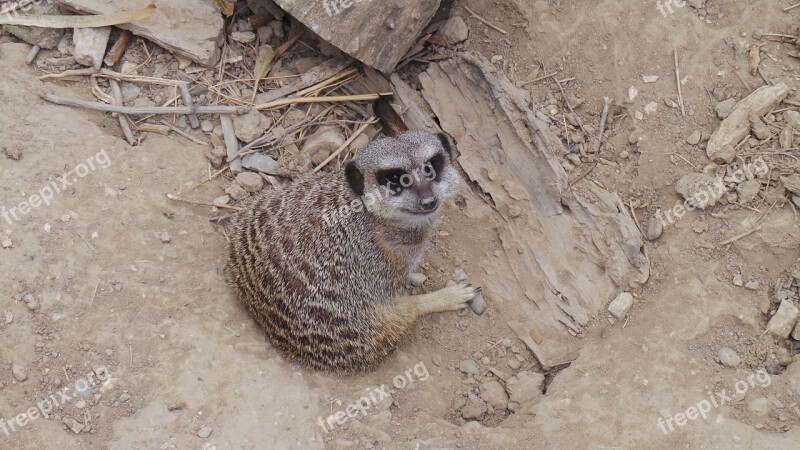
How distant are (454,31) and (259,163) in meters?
1.53

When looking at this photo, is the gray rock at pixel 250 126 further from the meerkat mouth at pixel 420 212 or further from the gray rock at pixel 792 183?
the gray rock at pixel 792 183

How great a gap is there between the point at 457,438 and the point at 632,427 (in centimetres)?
83

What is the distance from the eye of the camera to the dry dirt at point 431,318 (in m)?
3.21

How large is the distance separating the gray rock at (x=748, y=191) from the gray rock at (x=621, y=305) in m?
0.80

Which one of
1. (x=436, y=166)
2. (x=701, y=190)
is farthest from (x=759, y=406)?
(x=436, y=166)

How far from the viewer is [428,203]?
10.7ft

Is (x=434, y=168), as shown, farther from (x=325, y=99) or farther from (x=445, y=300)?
(x=325, y=99)

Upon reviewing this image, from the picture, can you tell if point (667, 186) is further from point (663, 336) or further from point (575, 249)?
point (663, 336)

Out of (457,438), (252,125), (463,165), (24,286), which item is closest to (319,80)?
(252,125)

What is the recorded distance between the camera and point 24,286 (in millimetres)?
3340

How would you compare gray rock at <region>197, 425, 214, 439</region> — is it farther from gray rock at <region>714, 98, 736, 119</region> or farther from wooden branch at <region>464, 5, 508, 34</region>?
gray rock at <region>714, 98, 736, 119</region>

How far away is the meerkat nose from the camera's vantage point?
327 cm

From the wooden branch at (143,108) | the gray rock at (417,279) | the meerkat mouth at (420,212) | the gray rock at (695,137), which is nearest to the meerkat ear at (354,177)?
the meerkat mouth at (420,212)

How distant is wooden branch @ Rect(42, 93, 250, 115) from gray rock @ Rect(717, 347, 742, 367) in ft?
10.0
